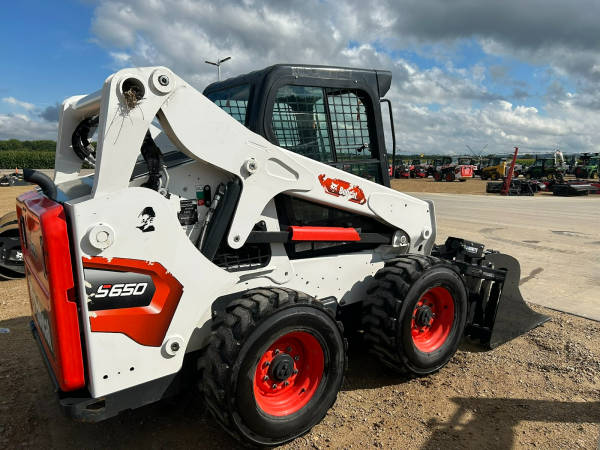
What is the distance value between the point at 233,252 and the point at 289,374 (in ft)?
2.95

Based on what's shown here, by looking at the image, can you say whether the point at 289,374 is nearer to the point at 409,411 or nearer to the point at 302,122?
the point at 409,411

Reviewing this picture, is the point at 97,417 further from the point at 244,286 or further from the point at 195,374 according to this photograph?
the point at 244,286

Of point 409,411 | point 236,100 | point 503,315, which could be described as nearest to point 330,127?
point 236,100

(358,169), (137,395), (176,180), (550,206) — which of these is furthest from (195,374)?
(550,206)

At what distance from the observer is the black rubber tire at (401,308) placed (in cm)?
344

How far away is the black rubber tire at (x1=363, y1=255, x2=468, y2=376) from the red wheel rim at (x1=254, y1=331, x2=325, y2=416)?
652 millimetres

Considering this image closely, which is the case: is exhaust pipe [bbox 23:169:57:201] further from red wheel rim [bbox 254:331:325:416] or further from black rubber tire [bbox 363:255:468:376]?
black rubber tire [bbox 363:255:468:376]

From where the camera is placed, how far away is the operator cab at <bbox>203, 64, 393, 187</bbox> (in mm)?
3240

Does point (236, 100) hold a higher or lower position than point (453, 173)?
higher

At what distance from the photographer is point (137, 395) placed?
2.55 meters

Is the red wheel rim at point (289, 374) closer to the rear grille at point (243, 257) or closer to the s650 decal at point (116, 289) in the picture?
the rear grille at point (243, 257)

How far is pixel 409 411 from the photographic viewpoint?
10.9 feet

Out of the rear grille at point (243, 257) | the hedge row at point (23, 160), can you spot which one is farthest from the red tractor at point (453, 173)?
the hedge row at point (23, 160)

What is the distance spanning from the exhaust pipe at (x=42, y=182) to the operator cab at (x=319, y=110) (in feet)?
4.44
